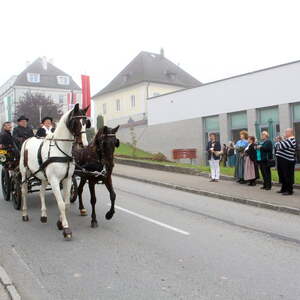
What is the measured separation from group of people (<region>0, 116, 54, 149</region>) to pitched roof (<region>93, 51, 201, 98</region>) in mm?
45451

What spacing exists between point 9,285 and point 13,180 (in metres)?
5.37

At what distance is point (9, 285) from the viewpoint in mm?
4535

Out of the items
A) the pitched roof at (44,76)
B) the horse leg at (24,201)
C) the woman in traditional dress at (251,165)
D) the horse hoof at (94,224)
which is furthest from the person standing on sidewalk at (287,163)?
the pitched roof at (44,76)

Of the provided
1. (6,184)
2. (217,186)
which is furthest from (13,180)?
(217,186)

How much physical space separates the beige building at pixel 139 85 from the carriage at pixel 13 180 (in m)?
42.6

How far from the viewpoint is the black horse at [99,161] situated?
23.2 feet

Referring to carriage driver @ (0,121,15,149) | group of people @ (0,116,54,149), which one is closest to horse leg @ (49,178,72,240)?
group of people @ (0,116,54,149)

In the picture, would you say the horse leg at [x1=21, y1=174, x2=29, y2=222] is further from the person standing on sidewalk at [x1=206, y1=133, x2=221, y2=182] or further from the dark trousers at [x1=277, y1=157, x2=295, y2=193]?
the person standing on sidewalk at [x1=206, y1=133, x2=221, y2=182]

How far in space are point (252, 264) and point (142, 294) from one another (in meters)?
1.85

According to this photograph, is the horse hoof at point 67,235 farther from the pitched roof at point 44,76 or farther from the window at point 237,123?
the pitched roof at point 44,76

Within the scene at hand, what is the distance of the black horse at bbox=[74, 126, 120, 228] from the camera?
7.07 metres

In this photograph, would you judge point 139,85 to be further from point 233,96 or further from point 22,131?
point 22,131

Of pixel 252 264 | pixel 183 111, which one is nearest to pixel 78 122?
pixel 252 264

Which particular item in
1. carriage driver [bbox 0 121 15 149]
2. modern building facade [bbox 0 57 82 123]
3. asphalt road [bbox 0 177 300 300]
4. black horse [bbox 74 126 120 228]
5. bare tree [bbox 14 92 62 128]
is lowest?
asphalt road [bbox 0 177 300 300]
